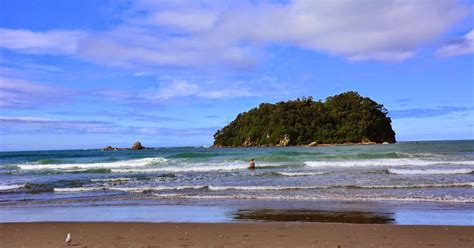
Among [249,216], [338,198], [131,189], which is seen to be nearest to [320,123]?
[131,189]

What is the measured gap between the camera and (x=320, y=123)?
9750cm

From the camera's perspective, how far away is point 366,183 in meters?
17.7

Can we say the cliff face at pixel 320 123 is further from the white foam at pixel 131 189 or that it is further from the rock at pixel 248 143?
the white foam at pixel 131 189

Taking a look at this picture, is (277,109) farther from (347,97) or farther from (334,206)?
(334,206)

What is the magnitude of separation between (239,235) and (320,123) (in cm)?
9120

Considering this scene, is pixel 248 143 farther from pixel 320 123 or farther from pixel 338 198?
pixel 338 198

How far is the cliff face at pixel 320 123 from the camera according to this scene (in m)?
94.9

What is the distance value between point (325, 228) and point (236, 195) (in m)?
6.65

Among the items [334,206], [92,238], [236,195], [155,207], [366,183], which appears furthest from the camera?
[366,183]

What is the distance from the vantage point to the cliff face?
311ft

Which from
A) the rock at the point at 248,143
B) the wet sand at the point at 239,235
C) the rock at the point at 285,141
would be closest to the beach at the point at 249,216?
the wet sand at the point at 239,235

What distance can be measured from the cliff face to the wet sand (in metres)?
84.6

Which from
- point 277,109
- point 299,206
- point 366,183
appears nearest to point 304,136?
point 277,109

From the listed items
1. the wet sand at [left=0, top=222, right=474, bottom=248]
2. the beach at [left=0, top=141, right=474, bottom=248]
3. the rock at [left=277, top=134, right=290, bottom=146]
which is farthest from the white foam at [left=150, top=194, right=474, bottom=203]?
the rock at [left=277, top=134, right=290, bottom=146]
